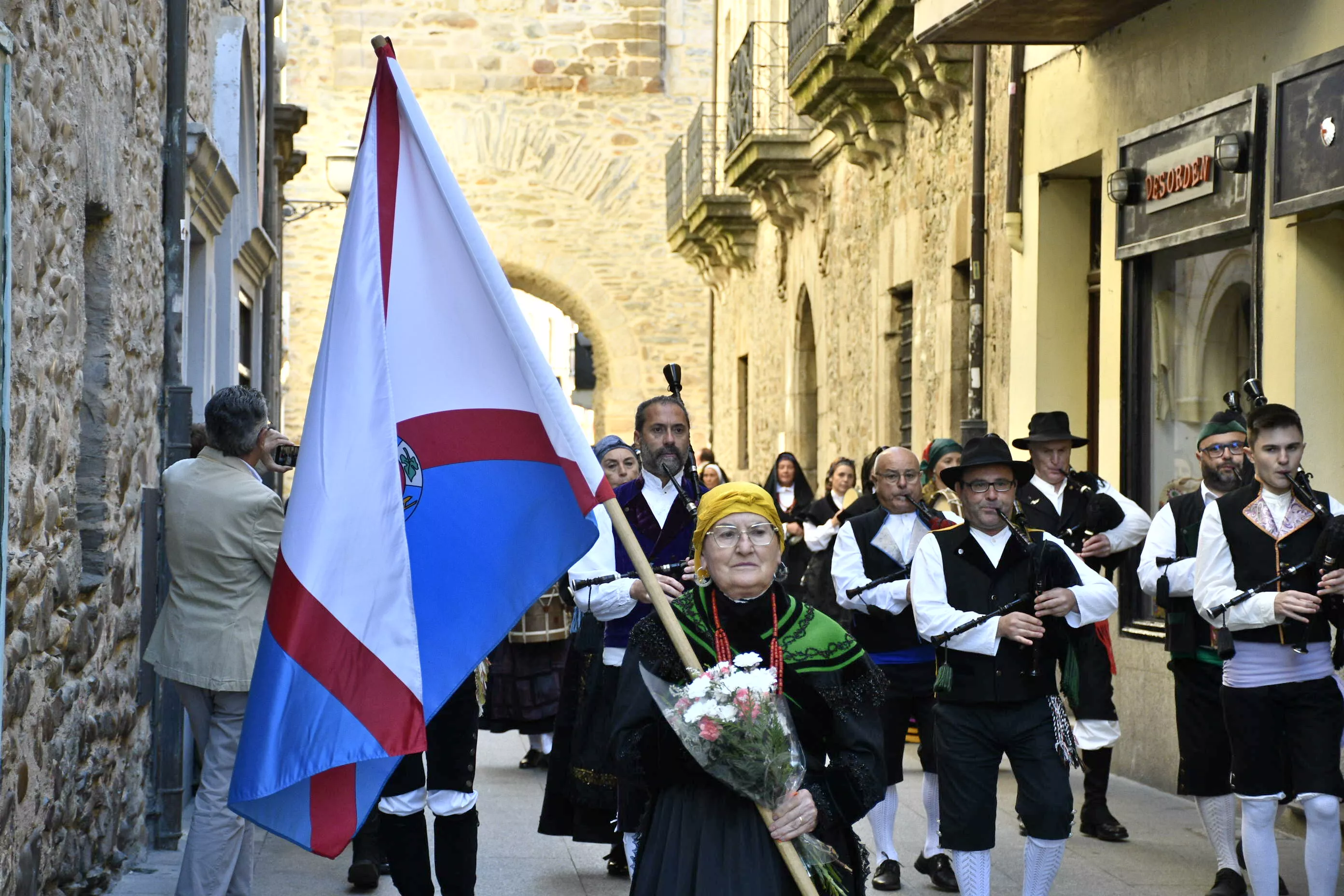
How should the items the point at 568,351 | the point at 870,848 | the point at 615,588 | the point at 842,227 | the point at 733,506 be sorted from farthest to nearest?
the point at 568,351 → the point at 842,227 → the point at 870,848 → the point at 615,588 → the point at 733,506

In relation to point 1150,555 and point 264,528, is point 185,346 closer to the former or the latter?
point 264,528

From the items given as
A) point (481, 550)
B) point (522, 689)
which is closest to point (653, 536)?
point (481, 550)

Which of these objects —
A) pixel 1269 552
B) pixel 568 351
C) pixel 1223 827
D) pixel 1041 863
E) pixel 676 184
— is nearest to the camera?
pixel 1041 863

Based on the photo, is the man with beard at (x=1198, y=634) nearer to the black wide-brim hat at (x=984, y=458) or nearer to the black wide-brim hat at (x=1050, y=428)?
the black wide-brim hat at (x=1050, y=428)

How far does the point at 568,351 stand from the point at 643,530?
44651 millimetres

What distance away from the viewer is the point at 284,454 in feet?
23.7

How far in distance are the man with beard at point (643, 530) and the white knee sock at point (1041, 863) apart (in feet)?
4.51

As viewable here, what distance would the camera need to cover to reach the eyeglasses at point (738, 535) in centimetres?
453

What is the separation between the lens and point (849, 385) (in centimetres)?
1806

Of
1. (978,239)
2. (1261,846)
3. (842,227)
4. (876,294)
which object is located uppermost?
(842,227)

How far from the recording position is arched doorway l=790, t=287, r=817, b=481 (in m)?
20.9

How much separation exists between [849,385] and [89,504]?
38.4 ft

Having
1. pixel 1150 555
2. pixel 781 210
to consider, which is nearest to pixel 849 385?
pixel 781 210

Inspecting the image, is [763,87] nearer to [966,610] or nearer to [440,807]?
[966,610]
